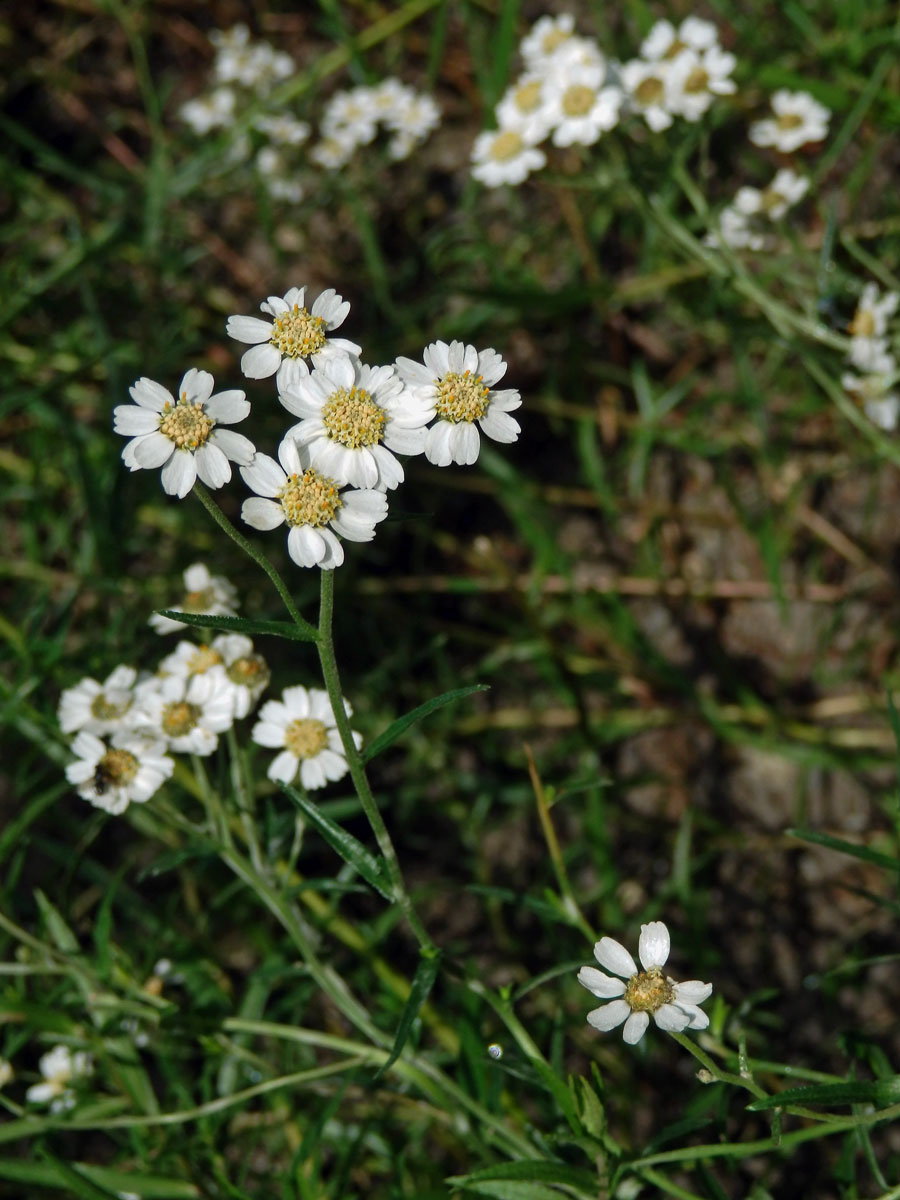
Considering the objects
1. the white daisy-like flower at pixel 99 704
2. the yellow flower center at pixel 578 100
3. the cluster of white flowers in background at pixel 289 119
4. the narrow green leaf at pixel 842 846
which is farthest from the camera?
the cluster of white flowers in background at pixel 289 119

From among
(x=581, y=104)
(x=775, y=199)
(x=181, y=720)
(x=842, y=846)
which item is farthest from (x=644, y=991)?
(x=775, y=199)

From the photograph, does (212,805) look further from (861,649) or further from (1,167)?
(1,167)

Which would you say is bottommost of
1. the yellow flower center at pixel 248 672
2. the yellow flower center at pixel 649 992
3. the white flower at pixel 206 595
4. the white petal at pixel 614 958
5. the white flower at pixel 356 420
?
the yellow flower center at pixel 649 992

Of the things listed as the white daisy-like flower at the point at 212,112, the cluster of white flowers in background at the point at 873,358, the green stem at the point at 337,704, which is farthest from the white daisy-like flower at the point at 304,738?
the white daisy-like flower at the point at 212,112

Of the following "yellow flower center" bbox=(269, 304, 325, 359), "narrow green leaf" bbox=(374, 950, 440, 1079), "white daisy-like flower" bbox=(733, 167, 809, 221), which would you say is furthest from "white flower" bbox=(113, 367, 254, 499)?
"white daisy-like flower" bbox=(733, 167, 809, 221)

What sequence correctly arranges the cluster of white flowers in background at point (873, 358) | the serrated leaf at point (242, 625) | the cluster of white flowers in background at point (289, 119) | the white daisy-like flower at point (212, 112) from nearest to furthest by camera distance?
1. the serrated leaf at point (242, 625)
2. the cluster of white flowers in background at point (873, 358)
3. the cluster of white flowers in background at point (289, 119)
4. the white daisy-like flower at point (212, 112)

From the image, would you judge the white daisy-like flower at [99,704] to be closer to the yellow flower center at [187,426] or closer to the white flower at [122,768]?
the white flower at [122,768]

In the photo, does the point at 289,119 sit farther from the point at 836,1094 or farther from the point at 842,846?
the point at 836,1094
